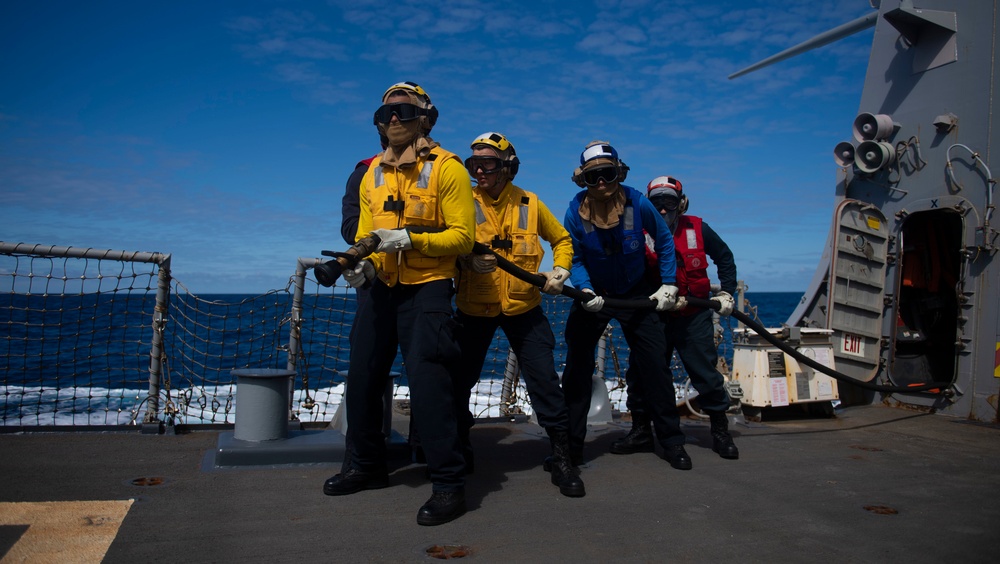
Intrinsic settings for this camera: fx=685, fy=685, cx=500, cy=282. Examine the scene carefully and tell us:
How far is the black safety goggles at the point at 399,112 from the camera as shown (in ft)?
12.2

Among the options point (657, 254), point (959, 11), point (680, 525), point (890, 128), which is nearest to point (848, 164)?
point (890, 128)

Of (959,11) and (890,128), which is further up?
(959,11)

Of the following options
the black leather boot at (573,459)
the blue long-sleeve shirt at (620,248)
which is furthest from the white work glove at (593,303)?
the black leather boot at (573,459)

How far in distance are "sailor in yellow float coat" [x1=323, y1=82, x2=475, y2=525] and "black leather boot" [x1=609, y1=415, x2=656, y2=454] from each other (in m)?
1.83

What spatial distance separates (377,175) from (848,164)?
237 inches

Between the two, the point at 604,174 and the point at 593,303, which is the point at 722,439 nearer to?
the point at 593,303

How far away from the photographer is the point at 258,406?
433cm

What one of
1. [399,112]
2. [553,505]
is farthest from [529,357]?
[399,112]

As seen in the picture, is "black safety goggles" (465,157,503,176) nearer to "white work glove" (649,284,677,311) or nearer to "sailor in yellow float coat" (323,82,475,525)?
"sailor in yellow float coat" (323,82,475,525)

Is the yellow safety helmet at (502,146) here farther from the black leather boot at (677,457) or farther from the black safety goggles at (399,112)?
the black leather boot at (677,457)

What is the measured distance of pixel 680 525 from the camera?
3.35 m

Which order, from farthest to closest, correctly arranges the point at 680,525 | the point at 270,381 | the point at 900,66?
the point at 900,66 → the point at 270,381 → the point at 680,525

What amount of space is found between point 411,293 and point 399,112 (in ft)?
3.22

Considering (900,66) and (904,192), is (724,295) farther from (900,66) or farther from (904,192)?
(900,66)
